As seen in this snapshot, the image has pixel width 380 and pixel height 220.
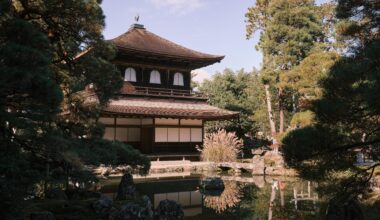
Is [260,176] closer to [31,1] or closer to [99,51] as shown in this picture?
[99,51]

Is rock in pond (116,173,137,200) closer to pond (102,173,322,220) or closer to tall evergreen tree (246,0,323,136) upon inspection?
pond (102,173,322,220)

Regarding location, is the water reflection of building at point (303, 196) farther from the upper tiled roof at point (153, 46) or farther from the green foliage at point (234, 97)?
the green foliage at point (234, 97)

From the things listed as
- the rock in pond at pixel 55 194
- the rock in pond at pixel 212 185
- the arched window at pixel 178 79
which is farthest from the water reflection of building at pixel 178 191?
the arched window at pixel 178 79

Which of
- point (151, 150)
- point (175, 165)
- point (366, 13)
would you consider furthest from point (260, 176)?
point (366, 13)

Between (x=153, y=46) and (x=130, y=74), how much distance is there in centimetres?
236

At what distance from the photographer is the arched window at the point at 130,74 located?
2286 cm

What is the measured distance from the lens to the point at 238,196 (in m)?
12.7

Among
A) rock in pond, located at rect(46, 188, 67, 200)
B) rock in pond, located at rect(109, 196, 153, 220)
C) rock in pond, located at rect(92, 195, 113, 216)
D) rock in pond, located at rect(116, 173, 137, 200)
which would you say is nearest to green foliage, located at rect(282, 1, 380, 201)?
rock in pond, located at rect(109, 196, 153, 220)

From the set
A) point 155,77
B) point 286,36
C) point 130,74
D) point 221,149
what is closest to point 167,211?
point 221,149

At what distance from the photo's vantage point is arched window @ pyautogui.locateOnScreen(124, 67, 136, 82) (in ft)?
75.0

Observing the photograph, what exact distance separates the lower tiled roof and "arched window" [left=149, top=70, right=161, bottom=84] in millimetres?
1317

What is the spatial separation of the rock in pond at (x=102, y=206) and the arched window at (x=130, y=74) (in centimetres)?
1453

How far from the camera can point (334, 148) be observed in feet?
21.0

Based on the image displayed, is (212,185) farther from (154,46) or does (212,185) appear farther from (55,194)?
(154,46)
